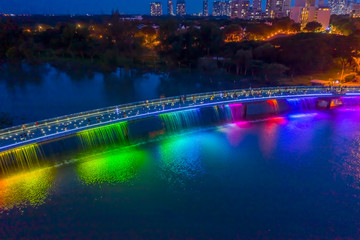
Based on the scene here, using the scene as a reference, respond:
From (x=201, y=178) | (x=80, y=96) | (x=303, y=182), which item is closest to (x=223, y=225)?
(x=201, y=178)

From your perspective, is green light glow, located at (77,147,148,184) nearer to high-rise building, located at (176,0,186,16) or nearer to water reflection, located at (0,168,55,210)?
water reflection, located at (0,168,55,210)

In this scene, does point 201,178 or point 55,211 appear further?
point 201,178

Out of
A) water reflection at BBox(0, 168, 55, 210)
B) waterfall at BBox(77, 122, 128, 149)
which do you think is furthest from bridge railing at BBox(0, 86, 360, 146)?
→ water reflection at BBox(0, 168, 55, 210)

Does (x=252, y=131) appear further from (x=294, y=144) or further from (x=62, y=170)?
(x=62, y=170)

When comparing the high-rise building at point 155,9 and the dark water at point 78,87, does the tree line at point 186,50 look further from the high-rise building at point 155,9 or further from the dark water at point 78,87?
the high-rise building at point 155,9

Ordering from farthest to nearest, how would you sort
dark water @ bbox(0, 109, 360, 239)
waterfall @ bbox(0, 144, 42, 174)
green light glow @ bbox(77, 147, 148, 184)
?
1. waterfall @ bbox(0, 144, 42, 174)
2. green light glow @ bbox(77, 147, 148, 184)
3. dark water @ bbox(0, 109, 360, 239)

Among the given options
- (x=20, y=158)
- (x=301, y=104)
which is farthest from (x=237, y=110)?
(x=20, y=158)
